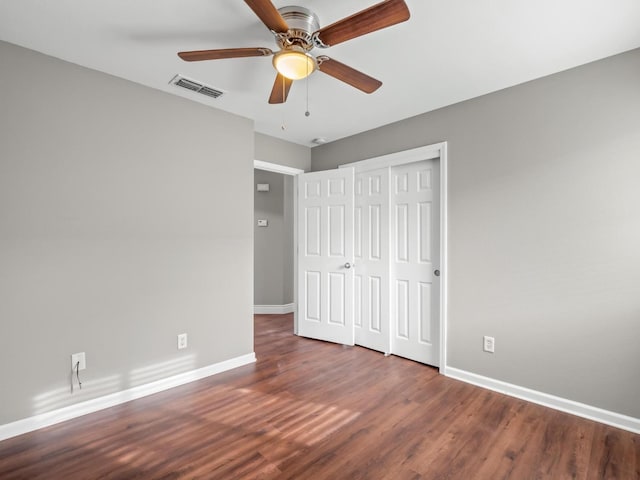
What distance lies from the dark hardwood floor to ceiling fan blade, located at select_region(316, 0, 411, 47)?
7.51ft

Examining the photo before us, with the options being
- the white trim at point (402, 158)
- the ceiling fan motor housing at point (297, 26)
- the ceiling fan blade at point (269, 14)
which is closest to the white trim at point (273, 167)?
the white trim at point (402, 158)

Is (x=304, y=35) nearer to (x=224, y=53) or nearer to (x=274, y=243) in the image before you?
(x=224, y=53)

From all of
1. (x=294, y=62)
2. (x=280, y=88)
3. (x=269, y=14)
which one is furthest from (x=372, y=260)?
(x=269, y=14)

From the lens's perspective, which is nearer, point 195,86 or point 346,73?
point 346,73

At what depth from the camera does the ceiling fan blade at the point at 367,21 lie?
4.64ft

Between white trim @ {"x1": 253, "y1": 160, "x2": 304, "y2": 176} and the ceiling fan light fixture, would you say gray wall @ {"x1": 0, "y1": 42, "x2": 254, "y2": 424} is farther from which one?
the ceiling fan light fixture

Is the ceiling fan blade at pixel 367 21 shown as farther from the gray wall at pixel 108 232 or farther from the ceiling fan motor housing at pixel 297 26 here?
the gray wall at pixel 108 232

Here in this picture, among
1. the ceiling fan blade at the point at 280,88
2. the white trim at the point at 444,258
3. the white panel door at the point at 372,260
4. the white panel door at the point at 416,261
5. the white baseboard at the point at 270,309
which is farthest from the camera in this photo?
the white baseboard at the point at 270,309

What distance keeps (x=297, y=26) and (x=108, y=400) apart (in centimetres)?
289

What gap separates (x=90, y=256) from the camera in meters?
2.42

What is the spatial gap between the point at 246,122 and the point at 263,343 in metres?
2.55

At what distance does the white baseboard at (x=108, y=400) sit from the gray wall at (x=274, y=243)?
89.8 inches

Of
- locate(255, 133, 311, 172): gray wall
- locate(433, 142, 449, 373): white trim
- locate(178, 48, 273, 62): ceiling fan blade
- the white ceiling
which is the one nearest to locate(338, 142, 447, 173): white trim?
locate(433, 142, 449, 373): white trim

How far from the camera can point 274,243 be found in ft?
18.4
